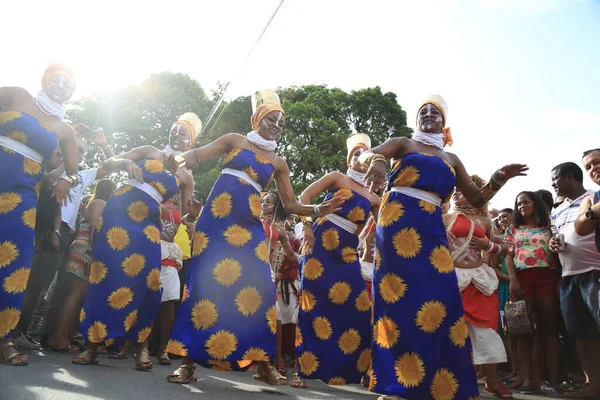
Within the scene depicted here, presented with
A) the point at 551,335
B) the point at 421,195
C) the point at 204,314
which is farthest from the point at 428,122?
the point at 551,335

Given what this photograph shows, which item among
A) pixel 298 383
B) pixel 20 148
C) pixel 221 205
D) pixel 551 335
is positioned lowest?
pixel 298 383

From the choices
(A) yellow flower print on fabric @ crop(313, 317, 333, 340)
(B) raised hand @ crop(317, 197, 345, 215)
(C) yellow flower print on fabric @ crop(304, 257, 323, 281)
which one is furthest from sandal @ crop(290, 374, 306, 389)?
(B) raised hand @ crop(317, 197, 345, 215)

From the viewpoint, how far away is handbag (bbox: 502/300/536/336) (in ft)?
18.4

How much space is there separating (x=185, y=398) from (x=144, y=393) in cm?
27

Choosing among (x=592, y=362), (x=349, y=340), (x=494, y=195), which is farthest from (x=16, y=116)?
(x=592, y=362)

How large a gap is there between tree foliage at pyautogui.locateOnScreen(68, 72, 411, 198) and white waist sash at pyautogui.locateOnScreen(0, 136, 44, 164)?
A: 19083 millimetres

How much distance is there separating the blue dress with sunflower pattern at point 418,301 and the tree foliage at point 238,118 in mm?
19973

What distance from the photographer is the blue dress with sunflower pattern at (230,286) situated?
13.0 ft

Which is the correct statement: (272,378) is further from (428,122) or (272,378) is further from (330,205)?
(428,122)

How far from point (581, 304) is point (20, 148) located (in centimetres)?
516

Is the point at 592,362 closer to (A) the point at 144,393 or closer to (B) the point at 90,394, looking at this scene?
(A) the point at 144,393

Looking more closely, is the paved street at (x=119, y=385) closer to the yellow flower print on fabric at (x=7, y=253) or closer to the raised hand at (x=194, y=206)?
the yellow flower print on fabric at (x=7, y=253)

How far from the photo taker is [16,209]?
416 centimetres

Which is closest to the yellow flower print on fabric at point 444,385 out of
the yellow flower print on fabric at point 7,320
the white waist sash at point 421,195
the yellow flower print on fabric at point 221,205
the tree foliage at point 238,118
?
the white waist sash at point 421,195
